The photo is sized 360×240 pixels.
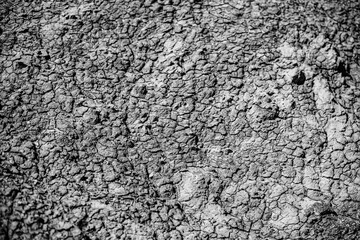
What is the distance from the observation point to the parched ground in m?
1.15

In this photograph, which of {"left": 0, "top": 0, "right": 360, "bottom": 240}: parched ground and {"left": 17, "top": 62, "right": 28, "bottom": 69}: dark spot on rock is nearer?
{"left": 0, "top": 0, "right": 360, "bottom": 240}: parched ground

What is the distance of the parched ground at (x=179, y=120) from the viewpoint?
115cm

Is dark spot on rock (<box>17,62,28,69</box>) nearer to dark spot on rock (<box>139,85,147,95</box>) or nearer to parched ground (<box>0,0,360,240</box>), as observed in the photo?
parched ground (<box>0,0,360,240</box>)

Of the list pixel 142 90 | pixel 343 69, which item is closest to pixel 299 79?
pixel 343 69

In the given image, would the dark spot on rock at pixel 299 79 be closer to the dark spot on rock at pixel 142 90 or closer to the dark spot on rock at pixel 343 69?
the dark spot on rock at pixel 343 69

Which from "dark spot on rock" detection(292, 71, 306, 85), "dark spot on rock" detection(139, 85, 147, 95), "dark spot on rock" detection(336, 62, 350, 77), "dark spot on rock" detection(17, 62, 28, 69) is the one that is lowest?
"dark spot on rock" detection(336, 62, 350, 77)

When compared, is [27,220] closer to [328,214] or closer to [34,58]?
[34,58]

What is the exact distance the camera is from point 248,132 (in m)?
1.31

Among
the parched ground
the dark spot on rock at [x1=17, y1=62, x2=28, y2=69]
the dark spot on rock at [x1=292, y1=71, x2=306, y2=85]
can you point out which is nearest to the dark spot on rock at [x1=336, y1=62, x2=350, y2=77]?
the parched ground

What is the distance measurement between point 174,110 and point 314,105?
556 millimetres

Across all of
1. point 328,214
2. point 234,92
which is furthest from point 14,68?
point 328,214

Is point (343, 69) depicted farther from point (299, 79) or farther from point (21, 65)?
point (21, 65)

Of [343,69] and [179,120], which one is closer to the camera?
[179,120]

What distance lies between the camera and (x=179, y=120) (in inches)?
51.7
